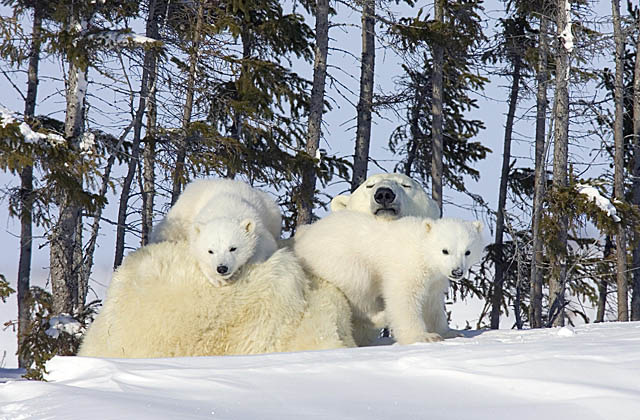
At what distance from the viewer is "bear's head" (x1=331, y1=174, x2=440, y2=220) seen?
4730mm

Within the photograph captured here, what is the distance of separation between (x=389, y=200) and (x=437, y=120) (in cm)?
917

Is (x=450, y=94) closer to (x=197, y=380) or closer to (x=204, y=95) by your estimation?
(x=204, y=95)

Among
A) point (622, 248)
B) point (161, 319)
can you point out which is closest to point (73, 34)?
point (161, 319)

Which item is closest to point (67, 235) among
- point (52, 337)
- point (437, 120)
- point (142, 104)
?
point (52, 337)

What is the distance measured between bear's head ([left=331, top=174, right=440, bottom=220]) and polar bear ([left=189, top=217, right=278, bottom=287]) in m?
0.85

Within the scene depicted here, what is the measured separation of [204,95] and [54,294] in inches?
148

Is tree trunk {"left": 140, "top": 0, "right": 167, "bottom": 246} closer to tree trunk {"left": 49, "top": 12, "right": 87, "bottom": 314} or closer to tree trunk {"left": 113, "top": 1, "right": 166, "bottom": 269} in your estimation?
tree trunk {"left": 113, "top": 1, "right": 166, "bottom": 269}

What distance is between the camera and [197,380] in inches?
109

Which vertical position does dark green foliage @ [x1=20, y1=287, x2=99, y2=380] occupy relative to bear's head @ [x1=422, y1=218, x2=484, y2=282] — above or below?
below

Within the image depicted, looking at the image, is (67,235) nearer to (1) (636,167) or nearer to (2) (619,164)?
(2) (619,164)

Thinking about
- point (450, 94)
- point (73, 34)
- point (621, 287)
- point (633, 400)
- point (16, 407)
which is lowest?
point (16, 407)

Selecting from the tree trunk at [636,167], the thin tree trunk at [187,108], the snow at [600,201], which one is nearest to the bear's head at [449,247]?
the thin tree trunk at [187,108]

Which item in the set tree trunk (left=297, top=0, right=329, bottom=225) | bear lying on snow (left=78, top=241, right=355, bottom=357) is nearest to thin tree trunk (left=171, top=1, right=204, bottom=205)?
tree trunk (left=297, top=0, right=329, bottom=225)

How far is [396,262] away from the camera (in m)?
4.40
